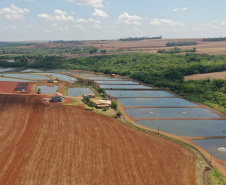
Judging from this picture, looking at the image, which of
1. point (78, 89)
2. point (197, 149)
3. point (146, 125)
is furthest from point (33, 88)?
point (197, 149)

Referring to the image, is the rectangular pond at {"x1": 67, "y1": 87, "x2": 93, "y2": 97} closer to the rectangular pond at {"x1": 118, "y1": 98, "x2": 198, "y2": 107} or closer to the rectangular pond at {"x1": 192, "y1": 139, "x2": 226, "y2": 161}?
the rectangular pond at {"x1": 118, "y1": 98, "x2": 198, "y2": 107}

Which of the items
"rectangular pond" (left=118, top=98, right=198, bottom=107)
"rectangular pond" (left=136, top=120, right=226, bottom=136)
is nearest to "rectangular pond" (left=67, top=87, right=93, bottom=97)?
"rectangular pond" (left=118, top=98, right=198, bottom=107)

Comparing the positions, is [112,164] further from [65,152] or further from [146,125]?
[146,125]

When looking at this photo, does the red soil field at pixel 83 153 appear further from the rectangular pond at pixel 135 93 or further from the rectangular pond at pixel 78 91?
the rectangular pond at pixel 135 93

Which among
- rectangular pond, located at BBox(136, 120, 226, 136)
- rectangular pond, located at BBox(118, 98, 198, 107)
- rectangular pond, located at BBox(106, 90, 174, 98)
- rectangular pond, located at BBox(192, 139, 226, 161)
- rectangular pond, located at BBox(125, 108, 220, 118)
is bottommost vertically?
rectangular pond, located at BBox(192, 139, 226, 161)

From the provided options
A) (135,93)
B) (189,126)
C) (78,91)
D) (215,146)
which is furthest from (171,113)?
(78,91)

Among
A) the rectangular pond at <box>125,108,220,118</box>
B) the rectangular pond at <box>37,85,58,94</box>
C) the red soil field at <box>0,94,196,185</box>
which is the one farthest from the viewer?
the rectangular pond at <box>37,85,58,94</box>
